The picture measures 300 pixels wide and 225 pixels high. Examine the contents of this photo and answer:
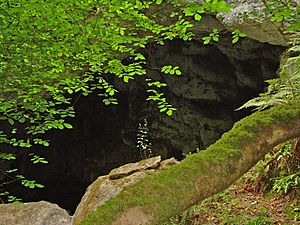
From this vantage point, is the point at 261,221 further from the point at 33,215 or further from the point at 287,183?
the point at 33,215

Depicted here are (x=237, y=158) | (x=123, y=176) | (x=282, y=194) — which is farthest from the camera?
(x=123, y=176)

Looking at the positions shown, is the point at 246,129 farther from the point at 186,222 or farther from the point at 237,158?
the point at 186,222

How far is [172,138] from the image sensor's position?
15516mm

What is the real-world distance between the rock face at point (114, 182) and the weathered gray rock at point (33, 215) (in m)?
0.46

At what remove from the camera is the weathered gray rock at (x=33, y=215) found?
632 centimetres

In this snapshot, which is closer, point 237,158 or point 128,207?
point 128,207

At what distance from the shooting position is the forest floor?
19.4 feet

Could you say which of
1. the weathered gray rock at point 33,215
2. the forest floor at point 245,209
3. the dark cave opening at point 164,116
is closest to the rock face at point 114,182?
the weathered gray rock at point 33,215

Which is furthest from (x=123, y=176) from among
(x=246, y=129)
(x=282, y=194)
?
(x=246, y=129)

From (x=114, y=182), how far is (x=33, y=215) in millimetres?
1799

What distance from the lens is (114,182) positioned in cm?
761

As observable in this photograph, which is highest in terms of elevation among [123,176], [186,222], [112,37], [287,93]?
[112,37]

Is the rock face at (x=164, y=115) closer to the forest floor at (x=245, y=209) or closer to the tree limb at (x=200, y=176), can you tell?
the forest floor at (x=245, y=209)

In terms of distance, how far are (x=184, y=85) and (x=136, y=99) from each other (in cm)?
250
